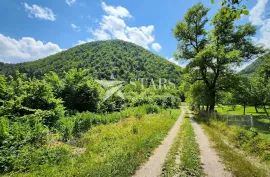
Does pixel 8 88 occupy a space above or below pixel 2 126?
above

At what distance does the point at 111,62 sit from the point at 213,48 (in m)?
86.5

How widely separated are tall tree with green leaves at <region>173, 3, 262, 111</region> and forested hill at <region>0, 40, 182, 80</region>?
224 feet

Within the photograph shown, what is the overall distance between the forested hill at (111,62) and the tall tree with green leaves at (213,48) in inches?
2688

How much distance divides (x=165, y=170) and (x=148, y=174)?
2.42 ft

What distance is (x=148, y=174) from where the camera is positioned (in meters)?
6.25

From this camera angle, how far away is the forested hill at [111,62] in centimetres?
9556

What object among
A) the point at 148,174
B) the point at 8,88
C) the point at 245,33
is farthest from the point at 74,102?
the point at 245,33

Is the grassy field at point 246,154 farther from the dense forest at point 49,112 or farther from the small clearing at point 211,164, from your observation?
the dense forest at point 49,112

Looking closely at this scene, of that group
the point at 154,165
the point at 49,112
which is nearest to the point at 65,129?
the point at 49,112

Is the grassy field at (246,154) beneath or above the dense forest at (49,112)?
beneath

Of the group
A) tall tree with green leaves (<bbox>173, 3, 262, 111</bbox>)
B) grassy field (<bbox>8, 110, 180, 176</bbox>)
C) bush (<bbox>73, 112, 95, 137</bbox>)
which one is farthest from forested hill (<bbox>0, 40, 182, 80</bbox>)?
grassy field (<bbox>8, 110, 180, 176</bbox>)

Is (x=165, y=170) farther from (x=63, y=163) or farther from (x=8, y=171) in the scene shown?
(x=8, y=171)

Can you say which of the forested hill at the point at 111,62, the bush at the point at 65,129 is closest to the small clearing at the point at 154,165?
the bush at the point at 65,129

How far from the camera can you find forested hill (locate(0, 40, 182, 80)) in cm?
9556
